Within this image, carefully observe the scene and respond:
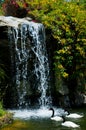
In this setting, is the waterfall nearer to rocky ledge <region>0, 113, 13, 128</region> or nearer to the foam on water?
the foam on water

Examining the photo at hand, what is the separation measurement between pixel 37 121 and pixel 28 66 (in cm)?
523

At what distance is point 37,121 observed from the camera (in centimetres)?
1764

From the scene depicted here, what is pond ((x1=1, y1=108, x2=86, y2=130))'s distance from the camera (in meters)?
16.3

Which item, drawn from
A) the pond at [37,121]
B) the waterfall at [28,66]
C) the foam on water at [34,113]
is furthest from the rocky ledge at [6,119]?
the waterfall at [28,66]

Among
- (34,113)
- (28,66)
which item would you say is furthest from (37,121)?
(28,66)

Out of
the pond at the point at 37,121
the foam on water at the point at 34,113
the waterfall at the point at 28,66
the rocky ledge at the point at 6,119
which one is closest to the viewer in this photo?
the rocky ledge at the point at 6,119

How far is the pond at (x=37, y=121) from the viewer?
16281 mm

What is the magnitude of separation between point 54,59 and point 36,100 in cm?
256

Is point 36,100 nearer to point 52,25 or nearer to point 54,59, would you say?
point 54,59

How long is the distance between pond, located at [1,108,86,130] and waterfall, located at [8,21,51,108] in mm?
1601

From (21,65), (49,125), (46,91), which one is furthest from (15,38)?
(49,125)

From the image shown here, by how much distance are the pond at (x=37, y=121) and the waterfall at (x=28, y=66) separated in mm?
1601

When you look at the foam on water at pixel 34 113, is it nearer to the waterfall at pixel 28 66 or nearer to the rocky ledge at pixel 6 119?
the waterfall at pixel 28 66

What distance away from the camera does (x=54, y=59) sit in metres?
23.2
